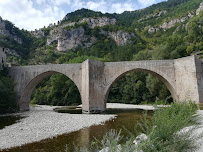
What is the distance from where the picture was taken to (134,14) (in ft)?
370

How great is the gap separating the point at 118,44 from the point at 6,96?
204ft

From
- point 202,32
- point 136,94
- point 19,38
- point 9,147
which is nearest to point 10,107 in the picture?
point 9,147

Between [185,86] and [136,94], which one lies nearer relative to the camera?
[185,86]

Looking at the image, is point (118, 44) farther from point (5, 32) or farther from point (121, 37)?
point (5, 32)

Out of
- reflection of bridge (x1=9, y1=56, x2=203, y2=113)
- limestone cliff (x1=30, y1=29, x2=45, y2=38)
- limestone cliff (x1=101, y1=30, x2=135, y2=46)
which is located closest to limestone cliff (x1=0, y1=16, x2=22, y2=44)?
limestone cliff (x1=30, y1=29, x2=45, y2=38)

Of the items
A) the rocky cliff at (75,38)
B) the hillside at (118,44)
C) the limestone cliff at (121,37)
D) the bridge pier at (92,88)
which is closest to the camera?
the bridge pier at (92,88)

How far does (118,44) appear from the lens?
239 ft

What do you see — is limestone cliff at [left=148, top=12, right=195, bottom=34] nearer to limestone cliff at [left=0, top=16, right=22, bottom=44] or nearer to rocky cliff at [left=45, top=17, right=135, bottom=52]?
rocky cliff at [left=45, top=17, right=135, bottom=52]

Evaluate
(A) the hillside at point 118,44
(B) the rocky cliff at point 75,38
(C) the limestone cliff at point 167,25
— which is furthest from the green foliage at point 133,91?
(C) the limestone cliff at point 167,25

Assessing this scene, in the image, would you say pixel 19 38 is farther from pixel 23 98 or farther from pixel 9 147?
pixel 9 147

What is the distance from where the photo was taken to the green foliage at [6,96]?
49.7 ft

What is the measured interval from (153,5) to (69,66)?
120308 mm

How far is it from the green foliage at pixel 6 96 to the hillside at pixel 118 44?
15024 mm

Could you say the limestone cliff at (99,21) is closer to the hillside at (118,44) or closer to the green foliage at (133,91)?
the hillside at (118,44)
